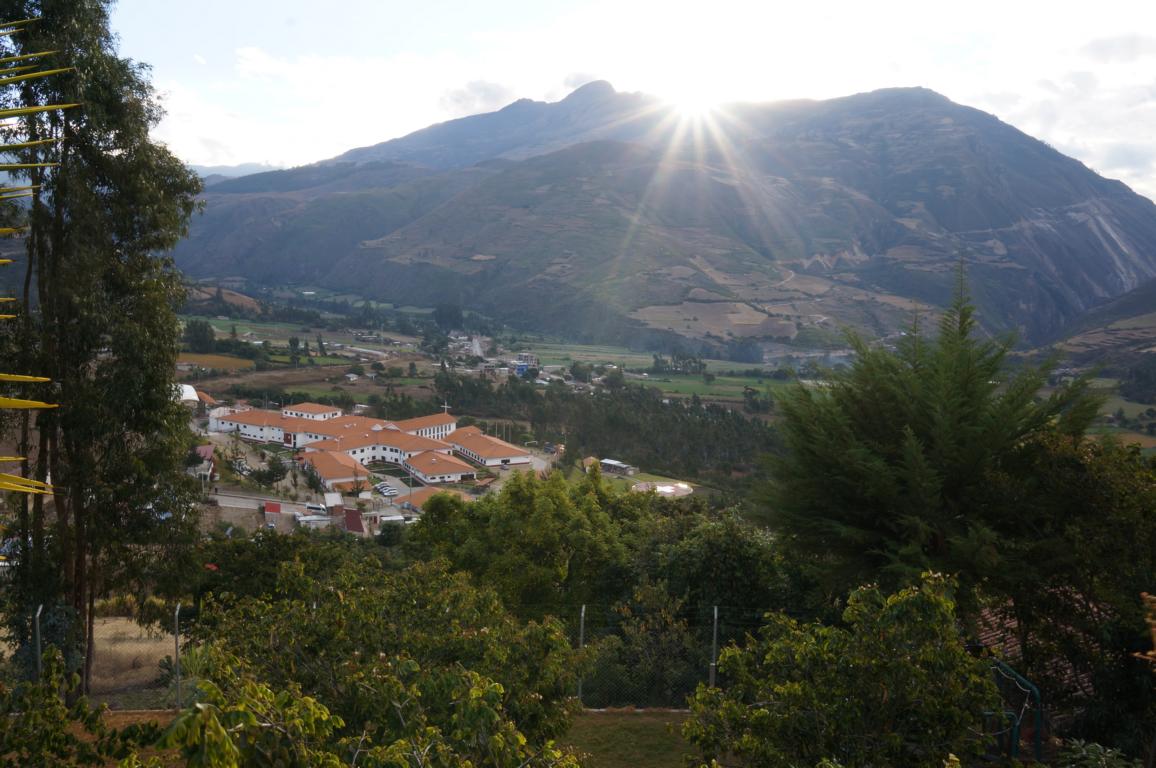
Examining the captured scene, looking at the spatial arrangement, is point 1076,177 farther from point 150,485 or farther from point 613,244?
point 150,485

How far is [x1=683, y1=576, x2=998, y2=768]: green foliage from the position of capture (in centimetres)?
431

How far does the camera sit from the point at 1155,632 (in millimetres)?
2664

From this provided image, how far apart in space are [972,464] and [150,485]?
28.2ft

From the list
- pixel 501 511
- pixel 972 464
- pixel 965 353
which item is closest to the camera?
pixel 972 464

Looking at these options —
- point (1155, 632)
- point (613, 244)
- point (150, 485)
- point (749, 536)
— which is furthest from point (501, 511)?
point (613, 244)

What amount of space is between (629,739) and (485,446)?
35950 mm

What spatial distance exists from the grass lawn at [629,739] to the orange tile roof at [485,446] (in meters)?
34.0

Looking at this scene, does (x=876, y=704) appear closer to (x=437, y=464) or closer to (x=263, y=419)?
(x=437, y=464)

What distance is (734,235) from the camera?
133125 mm

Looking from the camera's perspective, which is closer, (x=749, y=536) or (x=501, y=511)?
(x=749, y=536)

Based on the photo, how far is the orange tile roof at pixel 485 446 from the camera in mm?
42344

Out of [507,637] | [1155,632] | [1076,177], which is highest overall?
[1076,177]

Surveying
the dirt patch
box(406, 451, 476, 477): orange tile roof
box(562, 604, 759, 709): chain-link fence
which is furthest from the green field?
box(562, 604, 759, 709): chain-link fence

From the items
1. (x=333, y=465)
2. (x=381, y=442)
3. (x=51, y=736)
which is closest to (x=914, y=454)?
(x=51, y=736)
